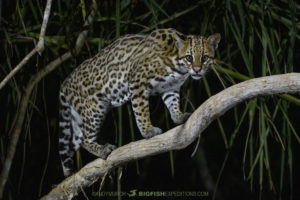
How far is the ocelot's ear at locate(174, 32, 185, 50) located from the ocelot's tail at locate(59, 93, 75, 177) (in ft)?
3.88

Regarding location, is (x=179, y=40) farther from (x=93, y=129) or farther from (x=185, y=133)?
(x=93, y=129)

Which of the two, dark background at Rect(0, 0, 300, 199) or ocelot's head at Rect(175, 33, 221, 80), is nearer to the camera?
ocelot's head at Rect(175, 33, 221, 80)

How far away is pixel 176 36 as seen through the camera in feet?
11.6

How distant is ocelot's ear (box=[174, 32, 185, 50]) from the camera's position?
11.7ft

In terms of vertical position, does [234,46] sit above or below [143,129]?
above

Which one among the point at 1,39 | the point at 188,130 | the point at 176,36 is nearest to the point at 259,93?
the point at 188,130

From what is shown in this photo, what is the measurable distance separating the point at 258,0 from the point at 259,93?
3.80ft

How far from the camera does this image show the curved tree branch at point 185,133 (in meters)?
2.90

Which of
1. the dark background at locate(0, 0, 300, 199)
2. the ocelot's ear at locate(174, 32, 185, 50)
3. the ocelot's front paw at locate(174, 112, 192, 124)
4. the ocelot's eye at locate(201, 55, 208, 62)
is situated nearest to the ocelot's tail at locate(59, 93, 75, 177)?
the dark background at locate(0, 0, 300, 199)

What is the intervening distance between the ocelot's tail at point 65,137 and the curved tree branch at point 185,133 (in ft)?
0.75

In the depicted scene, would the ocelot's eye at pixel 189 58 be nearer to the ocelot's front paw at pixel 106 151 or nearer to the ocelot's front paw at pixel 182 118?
the ocelot's front paw at pixel 182 118

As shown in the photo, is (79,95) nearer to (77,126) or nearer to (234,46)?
(77,126)

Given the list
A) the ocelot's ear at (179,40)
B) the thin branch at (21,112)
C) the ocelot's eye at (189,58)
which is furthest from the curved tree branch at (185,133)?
the ocelot's ear at (179,40)

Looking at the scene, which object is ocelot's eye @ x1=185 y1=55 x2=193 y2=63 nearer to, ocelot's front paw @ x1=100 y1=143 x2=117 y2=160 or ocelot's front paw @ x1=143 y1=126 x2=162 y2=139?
ocelot's front paw @ x1=143 y1=126 x2=162 y2=139
